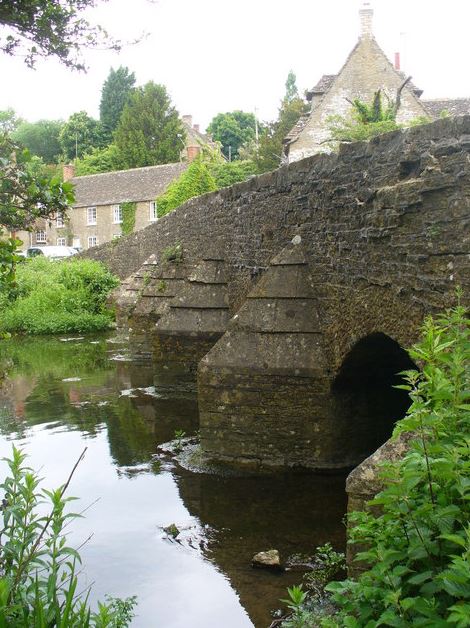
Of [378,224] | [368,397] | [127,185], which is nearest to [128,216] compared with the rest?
[127,185]

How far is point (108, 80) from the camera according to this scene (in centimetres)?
6500

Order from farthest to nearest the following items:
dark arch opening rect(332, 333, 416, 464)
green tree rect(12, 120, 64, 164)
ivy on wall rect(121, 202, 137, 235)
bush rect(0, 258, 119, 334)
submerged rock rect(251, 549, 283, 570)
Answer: green tree rect(12, 120, 64, 164) → ivy on wall rect(121, 202, 137, 235) → bush rect(0, 258, 119, 334) → dark arch opening rect(332, 333, 416, 464) → submerged rock rect(251, 549, 283, 570)

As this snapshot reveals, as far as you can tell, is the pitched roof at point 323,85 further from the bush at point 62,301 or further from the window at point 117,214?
the window at point 117,214

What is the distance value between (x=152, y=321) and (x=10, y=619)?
1269 centimetres

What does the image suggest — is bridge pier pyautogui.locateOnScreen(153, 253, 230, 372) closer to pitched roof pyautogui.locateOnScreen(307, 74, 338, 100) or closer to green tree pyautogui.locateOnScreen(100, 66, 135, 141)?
pitched roof pyautogui.locateOnScreen(307, 74, 338, 100)

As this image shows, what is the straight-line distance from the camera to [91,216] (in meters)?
48.8

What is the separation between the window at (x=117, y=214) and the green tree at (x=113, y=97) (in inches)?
807

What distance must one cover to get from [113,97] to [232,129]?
1255cm

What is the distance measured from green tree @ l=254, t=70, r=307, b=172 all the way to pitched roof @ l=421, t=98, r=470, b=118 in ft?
31.7

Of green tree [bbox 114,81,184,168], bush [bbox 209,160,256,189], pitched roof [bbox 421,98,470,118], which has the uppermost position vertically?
green tree [bbox 114,81,184,168]

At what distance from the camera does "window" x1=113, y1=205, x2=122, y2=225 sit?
45875 mm

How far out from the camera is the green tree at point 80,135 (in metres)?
64.1

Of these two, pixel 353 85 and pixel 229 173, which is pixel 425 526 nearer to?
pixel 353 85

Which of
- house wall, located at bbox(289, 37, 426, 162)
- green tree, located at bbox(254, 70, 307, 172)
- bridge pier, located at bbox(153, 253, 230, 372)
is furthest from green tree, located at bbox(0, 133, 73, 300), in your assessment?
green tree, located at bbox(254, 70, 307, 172)
